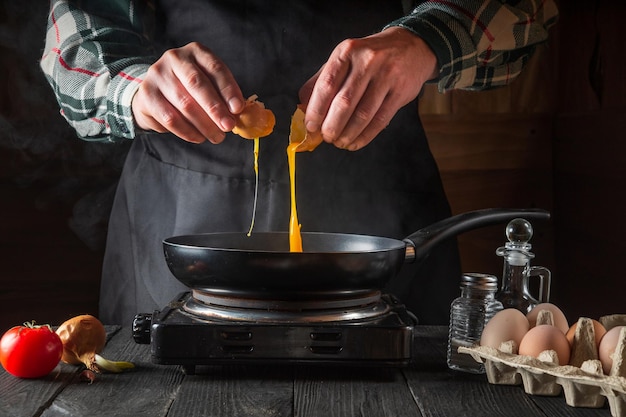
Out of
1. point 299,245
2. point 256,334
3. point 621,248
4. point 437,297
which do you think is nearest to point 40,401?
point 256,334

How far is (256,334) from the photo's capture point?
1.36 metres

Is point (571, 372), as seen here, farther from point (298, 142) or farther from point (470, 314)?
point (298, 142)

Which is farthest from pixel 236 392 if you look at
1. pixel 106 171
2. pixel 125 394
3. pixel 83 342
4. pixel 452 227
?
pixel 106 171

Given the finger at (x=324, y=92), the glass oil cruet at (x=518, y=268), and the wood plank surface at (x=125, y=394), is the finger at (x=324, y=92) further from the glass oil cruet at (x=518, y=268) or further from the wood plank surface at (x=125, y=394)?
the wood plank surface at (x=125, y=394)

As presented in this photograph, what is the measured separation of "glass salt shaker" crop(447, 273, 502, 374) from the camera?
143 cm

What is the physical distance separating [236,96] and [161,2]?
0.85 m

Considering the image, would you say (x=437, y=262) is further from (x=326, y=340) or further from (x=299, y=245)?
(x=326, y=340)

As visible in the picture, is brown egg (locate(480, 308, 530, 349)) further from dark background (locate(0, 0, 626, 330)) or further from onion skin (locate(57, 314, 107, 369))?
dark background (locate(0, 0, 626, 330))

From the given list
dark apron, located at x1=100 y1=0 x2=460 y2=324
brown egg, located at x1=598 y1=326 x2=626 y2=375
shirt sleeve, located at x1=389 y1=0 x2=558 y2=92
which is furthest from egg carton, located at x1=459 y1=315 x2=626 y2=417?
dark apron, located at x1=100 y1=0 x2=460 y2=324

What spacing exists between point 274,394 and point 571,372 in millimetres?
446

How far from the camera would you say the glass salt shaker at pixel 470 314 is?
4.71 feet

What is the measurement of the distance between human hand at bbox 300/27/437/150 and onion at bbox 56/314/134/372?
1.81ft

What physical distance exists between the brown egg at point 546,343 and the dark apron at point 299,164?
95 centimetres

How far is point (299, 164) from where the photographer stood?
2.24 m
